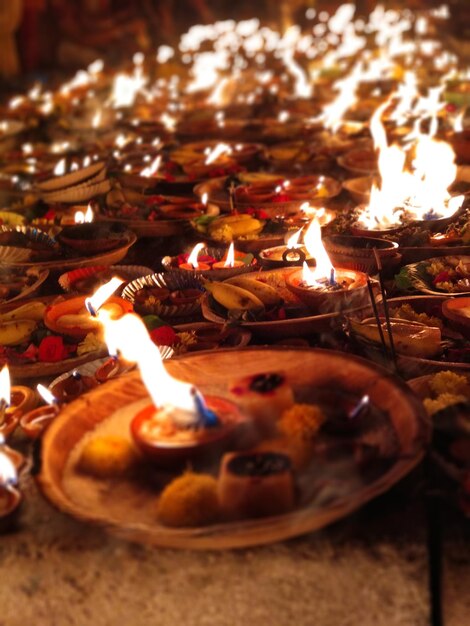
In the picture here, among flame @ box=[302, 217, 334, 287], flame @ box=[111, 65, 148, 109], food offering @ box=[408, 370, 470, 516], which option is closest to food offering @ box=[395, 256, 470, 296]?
flame @ box=[302, 217, 334, 287]

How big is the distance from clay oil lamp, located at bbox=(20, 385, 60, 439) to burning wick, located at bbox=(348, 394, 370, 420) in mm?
1180

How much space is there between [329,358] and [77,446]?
2.77 feet

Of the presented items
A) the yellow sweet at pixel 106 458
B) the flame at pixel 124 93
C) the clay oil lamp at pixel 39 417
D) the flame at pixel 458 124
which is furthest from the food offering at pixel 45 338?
the flame at pixel 124 93

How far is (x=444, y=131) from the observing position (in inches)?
291

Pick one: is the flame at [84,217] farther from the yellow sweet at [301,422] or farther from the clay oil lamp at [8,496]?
the yellow sweet at [301,422]

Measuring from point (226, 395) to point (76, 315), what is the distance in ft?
5.07

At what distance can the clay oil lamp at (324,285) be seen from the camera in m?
3.34

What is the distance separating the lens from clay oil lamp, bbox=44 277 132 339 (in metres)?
3.54

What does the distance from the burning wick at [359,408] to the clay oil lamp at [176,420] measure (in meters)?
0.32

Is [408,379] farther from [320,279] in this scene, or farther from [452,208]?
[452,208]

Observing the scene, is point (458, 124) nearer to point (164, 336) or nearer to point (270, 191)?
point (270, 191)

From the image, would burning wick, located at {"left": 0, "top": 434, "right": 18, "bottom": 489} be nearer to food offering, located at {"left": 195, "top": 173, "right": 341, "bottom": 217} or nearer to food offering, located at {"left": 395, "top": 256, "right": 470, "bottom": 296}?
food offering, located at {"left": 395, "top": 256, "right": 470, "bottom": 296}

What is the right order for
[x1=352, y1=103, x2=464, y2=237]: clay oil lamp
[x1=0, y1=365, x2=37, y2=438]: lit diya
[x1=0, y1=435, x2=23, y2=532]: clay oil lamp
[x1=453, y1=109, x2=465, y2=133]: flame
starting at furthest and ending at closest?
[x1=453, y1=109, x2=465, y2=133]: flame < [x1=352, y1=103, x2=464, y2=237]: clay oil lamp < [x1=0, y1=365, x2=37, y2=438]: lit diya < [x1=0, y1=435, x2=23, y2=532]: clay oil lamp

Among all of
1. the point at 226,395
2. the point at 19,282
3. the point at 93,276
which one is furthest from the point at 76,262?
the point at 226,395
